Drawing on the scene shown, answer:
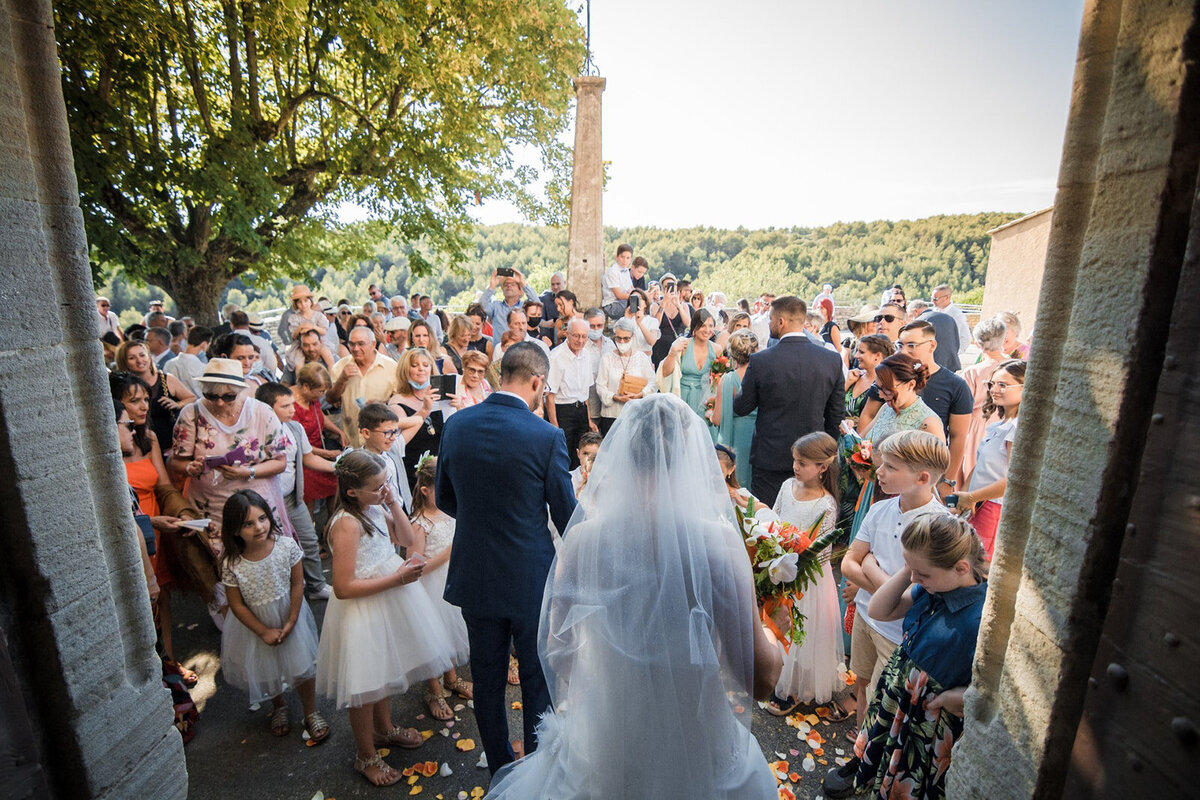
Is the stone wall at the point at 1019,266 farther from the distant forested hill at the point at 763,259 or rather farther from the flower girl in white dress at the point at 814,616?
the distant forested hill at the point at 763,259

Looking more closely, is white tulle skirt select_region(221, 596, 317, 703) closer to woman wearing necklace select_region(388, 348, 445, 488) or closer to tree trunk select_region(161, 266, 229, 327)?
woman wearing necklace select_region(388, 348, 445, 488)

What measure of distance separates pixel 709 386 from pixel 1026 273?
12.8 metres

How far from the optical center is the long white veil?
194 cm

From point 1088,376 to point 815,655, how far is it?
9.10 ft

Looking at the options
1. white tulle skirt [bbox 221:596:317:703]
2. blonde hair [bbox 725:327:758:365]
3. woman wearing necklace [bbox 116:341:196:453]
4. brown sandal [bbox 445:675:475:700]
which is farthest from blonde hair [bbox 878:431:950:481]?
woman wearing necklace [bbox 116:341:196:453]

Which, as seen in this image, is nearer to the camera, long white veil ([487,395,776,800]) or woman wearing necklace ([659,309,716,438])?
long white veil ([487,395,776,800])

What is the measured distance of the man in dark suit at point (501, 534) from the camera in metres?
2.82

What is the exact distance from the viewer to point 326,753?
3.39m

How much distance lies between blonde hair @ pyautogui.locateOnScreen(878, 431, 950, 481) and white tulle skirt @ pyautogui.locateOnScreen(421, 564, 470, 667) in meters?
2.83

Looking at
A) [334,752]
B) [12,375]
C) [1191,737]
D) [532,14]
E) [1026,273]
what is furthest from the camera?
[1026,273]

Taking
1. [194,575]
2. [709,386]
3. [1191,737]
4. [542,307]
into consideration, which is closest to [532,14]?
[542,307]

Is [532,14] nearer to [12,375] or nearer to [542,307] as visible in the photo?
[542,307]

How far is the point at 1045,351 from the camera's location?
1649 millimetres

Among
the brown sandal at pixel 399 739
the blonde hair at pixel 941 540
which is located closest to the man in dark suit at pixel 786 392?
the blonde hair at pixel 941 540
